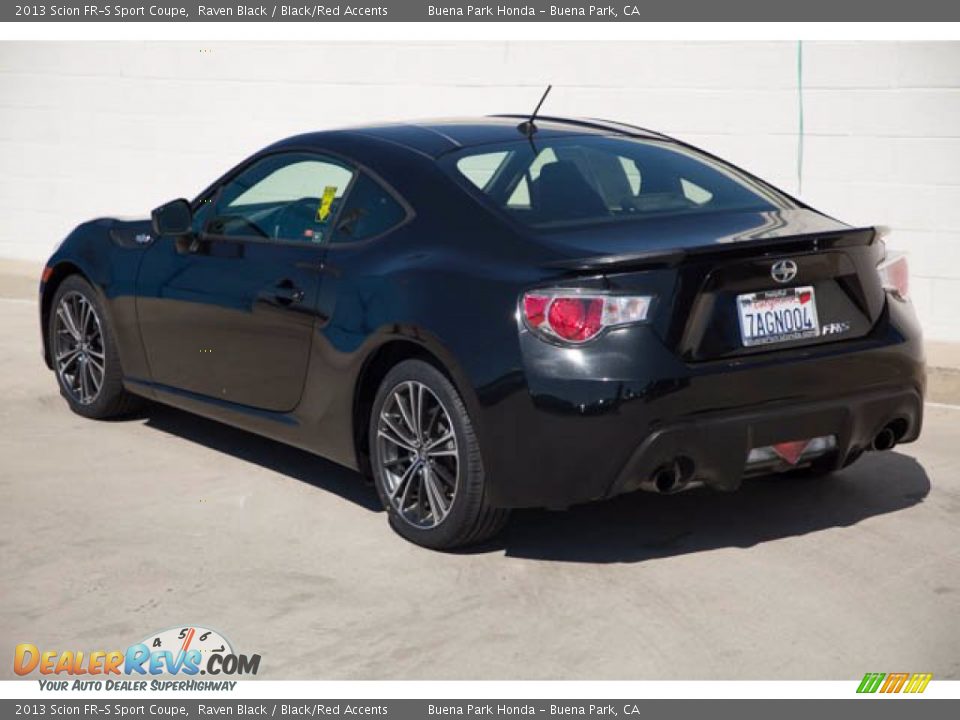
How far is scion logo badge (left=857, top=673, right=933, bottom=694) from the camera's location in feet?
15.1

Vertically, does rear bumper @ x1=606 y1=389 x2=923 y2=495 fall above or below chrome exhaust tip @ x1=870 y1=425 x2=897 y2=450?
above

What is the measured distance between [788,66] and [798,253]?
499 cm

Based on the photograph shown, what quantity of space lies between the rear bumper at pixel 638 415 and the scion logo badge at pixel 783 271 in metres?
0.26

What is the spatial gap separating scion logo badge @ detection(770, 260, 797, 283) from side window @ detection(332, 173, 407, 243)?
142 cm

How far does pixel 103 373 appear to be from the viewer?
26.1ft

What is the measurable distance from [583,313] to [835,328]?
102 cm

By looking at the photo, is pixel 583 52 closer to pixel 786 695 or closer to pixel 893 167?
pixel 893 167

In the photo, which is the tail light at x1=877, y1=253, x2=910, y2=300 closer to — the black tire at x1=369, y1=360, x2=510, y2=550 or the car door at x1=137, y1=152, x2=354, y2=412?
the black tire at x1=369, y1=360, x2=510, y2=550

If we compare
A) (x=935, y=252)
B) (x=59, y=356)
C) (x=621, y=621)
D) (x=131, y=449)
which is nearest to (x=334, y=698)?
(x=621, y=621)

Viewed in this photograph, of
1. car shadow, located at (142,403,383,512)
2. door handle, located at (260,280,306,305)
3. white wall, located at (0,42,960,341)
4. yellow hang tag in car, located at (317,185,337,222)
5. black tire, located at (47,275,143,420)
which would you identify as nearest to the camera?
door handle, located at (260,280,306,305)

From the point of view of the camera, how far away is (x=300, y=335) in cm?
638

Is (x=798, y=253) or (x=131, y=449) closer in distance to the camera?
(x=798, y=253)

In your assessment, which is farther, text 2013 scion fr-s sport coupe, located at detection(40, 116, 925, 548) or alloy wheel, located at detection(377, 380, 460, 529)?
alloy wheel, located at detection(377, 380, 460, 529)
